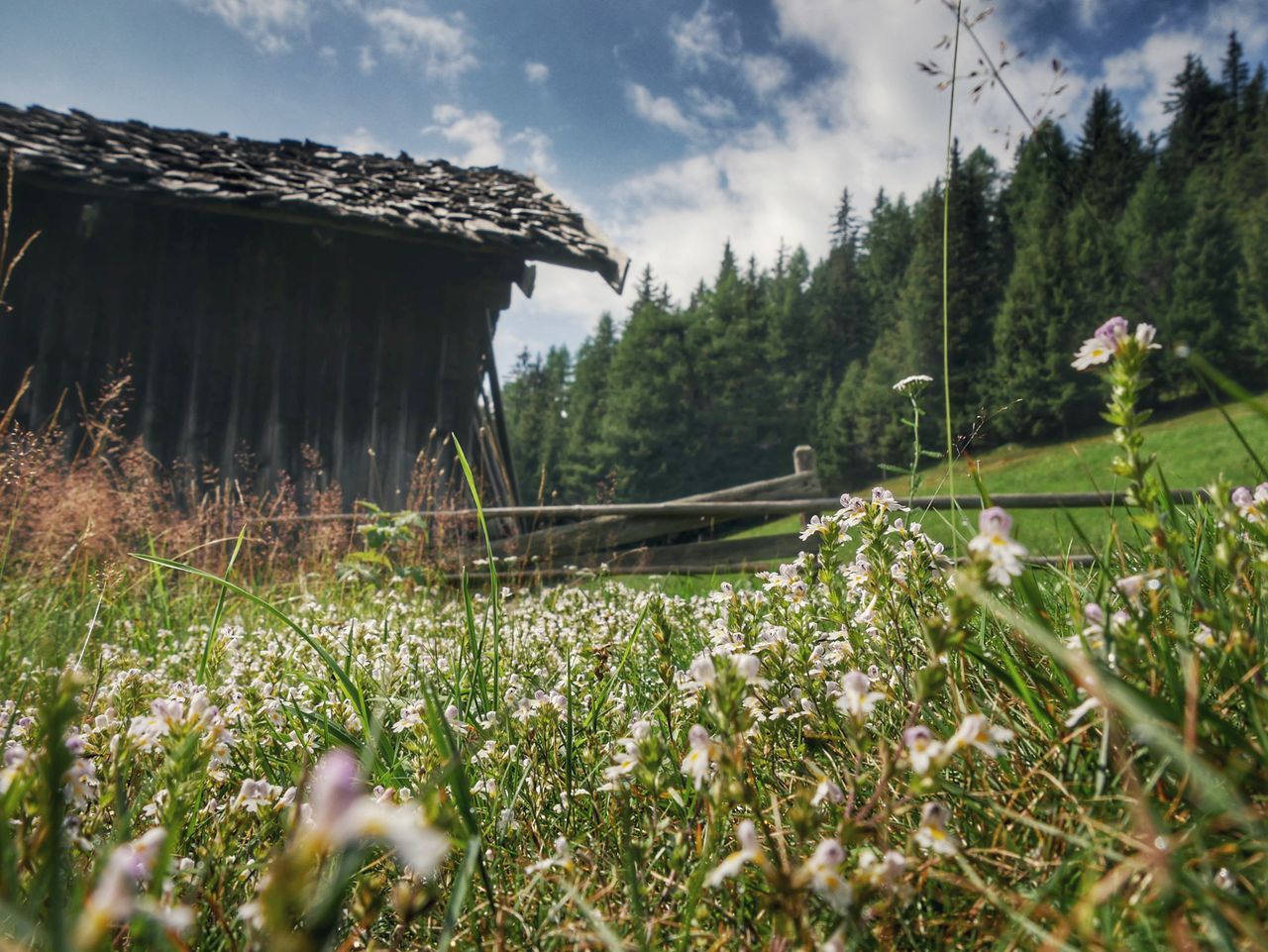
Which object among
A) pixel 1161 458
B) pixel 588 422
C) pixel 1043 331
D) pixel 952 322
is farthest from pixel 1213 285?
pixel 588 422

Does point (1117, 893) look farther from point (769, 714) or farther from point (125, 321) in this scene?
point (125, 321)

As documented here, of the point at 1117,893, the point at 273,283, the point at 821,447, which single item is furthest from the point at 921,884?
the point at 821,447

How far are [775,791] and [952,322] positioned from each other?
3986 centimetres

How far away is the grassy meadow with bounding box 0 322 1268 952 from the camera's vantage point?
0.72 metres

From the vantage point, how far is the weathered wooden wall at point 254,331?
7.98 m

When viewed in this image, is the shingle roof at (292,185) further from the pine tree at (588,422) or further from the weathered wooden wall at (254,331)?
the pine tree at (588,422)

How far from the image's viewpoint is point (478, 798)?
139cm

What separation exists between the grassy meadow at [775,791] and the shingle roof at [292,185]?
6.62 m

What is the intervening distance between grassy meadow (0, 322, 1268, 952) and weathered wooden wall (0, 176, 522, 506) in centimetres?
723

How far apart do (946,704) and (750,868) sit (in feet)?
1.82

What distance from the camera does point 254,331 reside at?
28.0 ft

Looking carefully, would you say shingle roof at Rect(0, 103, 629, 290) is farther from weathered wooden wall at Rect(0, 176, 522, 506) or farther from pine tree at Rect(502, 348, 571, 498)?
pine tree at Rect(502, 348, 571, 498)

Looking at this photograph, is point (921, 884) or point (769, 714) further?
point (769, 714)

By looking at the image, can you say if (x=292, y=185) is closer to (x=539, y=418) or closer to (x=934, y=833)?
(x=934, y=833)
